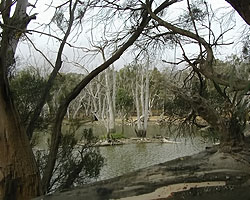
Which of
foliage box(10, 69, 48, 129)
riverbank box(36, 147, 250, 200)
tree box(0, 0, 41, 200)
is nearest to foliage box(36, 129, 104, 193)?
Answer: foliage box(10, 69, 48, 129)

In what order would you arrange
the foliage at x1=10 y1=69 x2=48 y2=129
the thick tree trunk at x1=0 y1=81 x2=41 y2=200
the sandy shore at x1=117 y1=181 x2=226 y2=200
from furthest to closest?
the foliage at x1=10 y1=69 x2=48 y2=129
the thick tree trunk at x1=0 y1=81 x2=41 y2=200
the sandy shore at x1=117 y1=181 x2=226 y2=200

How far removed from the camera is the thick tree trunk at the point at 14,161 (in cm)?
231

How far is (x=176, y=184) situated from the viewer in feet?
4.47

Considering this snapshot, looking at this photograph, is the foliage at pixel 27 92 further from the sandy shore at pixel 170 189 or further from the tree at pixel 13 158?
the sandy shore at pixel 170 189

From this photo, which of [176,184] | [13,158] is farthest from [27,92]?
[176,184]

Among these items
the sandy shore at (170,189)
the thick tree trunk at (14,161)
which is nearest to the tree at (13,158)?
the thick tree trunk at (14,161)

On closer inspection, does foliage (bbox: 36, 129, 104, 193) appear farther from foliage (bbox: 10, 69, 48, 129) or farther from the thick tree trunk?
the thick tree trunk

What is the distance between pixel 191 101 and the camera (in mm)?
2160

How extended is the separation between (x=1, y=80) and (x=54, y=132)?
3.19 ft

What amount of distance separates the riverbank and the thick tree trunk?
3.48 feet

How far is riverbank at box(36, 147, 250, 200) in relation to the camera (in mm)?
1325

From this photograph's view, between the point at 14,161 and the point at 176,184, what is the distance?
1.39 meters

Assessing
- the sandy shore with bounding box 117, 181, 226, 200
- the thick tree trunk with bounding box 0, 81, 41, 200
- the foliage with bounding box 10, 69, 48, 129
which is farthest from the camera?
the foliage with bounding box 10, 69, 48, 129

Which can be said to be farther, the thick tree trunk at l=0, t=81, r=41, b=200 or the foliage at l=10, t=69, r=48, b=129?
the foliage at l=10, t=69, r=48, b=129
